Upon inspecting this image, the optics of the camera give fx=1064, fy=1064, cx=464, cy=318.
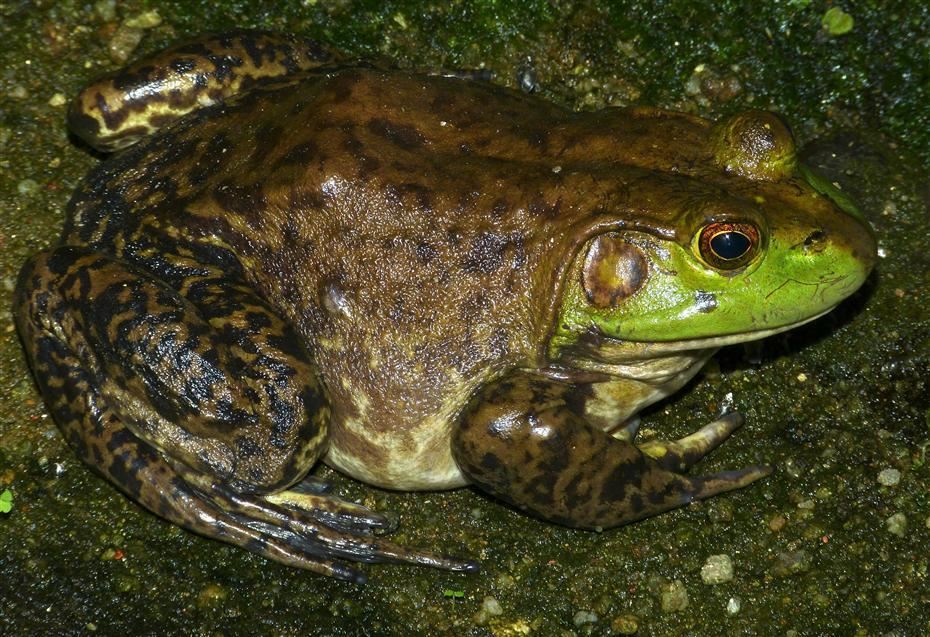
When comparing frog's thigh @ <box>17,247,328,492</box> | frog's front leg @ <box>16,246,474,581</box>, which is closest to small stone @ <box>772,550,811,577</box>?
frog's front leg @ <box>16,246,474,581</box>

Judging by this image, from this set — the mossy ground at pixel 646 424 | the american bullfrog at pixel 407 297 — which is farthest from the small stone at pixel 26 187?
the american bullfrog at pixel 407 297

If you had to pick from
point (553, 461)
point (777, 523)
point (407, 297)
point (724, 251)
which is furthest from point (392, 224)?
point (777, 523)

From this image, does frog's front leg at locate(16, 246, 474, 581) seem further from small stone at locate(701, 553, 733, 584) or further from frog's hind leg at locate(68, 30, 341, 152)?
small stone at locate(701, 553, 733, 584)

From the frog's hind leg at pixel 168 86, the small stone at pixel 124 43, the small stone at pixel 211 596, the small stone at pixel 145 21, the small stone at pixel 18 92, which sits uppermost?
the frog's hind leg at pixel 168 86

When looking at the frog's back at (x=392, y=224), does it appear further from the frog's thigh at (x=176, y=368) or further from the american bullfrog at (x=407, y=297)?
the frog's thigh at (x=176, y=368)

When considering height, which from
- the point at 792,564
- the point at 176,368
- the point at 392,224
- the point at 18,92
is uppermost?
the point at 392,224

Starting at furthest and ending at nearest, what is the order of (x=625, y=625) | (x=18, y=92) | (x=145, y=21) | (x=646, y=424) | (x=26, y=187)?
(x=145, y=21), (x=18, y=92), (x=26, y=187), (x=646, y=424), (x=625, y=625)

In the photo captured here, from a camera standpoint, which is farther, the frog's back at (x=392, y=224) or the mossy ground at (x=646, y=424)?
the mossy ground at (x=646, y=424)

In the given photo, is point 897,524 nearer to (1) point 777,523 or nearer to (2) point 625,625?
(1) point 777,523
